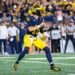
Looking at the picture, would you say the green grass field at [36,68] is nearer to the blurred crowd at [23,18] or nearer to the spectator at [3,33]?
the blurred crowd at [23,18]

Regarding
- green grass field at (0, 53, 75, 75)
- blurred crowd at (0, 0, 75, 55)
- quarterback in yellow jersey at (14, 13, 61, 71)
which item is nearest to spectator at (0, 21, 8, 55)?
blurred crowd at (0, 0, 75, 55)

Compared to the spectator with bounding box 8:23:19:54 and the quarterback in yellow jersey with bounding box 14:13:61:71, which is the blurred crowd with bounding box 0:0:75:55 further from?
the quarterback in yellow jersey with bounding box 14:13:61:71

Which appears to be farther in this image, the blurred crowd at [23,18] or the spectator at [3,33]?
the blurred crowd at [23,18]

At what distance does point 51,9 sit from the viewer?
21.2 meters

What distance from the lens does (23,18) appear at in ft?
67.0

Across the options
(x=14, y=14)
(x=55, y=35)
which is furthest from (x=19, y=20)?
(x=55, y=35)

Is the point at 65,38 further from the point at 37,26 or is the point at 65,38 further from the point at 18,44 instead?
the point at 37,26

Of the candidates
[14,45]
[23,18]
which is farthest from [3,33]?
[23,18]

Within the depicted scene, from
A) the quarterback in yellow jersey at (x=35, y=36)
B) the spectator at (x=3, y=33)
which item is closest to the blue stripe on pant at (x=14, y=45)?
the spectator at (x=3, y=33)

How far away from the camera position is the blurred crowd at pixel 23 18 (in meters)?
19.2

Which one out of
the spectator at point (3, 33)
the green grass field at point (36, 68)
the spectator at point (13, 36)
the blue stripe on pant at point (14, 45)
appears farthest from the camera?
the blue stripe on pant at point (14, 45)

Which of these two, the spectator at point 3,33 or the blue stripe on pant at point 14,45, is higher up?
the spectator at point 3,33

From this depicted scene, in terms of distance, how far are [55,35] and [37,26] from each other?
400 inches

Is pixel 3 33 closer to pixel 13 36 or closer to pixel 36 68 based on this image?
pixel 13 36
